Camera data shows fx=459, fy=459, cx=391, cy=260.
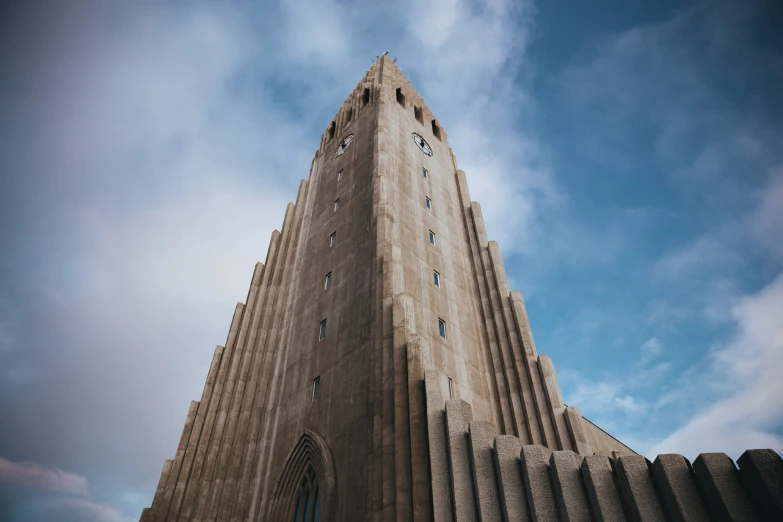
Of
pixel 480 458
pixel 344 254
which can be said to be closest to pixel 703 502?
pixel 480 458

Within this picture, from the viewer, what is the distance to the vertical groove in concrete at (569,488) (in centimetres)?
1124

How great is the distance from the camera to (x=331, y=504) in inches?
701

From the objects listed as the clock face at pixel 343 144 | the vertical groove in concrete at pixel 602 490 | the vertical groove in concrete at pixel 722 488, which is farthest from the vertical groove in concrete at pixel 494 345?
the clock face at pixel 343 144

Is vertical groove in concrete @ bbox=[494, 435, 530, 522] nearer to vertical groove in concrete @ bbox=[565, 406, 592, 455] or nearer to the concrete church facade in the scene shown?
the concrete church facade

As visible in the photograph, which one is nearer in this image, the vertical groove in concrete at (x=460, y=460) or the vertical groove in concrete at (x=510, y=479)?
the vertical groove in concrete at (x=510, y=479)

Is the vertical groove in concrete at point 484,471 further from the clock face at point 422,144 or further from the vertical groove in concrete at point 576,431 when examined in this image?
the clock face at point 422,144

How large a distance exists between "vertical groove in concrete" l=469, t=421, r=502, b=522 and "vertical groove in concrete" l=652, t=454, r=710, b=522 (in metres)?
4.16

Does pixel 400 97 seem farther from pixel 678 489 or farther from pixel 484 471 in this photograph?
pixel 678 489

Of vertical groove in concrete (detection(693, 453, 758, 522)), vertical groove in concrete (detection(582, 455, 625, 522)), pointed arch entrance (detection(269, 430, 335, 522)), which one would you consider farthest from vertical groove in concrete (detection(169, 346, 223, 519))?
vertical groove in concrete (detection(693, 453, 758, 522))

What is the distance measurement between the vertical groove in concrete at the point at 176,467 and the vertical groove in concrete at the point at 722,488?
884 inches

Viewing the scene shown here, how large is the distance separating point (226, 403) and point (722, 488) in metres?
24.2

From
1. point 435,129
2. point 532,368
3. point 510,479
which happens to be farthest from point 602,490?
point 435,129

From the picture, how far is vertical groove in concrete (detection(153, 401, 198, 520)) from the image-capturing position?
2209 centimetres

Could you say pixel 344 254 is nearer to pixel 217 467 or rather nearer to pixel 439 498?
pixel 217 467
